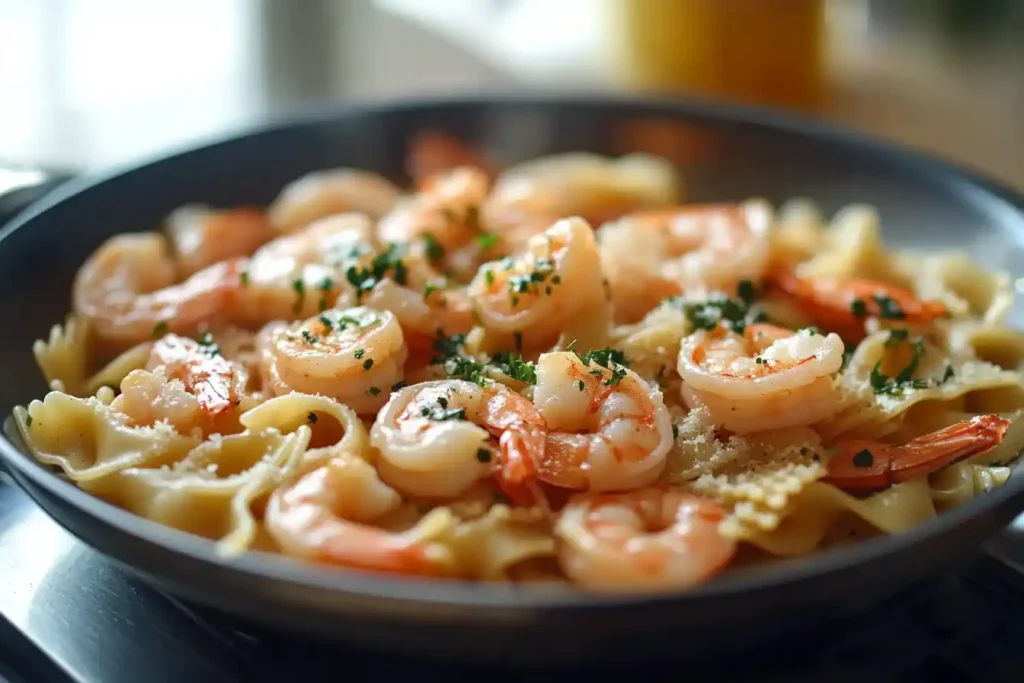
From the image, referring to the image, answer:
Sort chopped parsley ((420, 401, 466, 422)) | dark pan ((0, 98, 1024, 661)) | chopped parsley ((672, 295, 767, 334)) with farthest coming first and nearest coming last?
1. chopped parsley ((672, 295, 767, 334))
2. chopped parsley ((420, 401, 466, 422))
3. dark pan ((0, 98, 1024, 661))

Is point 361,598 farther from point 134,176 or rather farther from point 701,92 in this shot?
point 701,92

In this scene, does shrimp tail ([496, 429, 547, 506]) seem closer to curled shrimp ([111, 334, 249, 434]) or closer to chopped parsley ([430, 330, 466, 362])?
chopped parsley ([430, 330, 466, 362])

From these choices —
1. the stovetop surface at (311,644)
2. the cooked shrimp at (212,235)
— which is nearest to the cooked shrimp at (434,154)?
the cooked shrimp at (212,235)

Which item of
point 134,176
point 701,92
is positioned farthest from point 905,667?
point 701,92

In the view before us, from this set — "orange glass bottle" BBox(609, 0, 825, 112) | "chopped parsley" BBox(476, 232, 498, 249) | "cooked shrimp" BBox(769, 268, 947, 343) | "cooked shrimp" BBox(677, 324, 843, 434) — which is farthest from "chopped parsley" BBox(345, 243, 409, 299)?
"orange glass bottle" BBox(609, 0, 825, 112)

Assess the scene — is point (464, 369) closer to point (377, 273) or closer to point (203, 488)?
point (377, 273)

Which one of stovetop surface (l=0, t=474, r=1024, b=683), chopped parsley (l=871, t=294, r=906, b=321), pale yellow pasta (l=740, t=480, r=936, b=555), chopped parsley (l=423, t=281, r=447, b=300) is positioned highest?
chopped parsley (l=423, t=281, r=447, b=300)
